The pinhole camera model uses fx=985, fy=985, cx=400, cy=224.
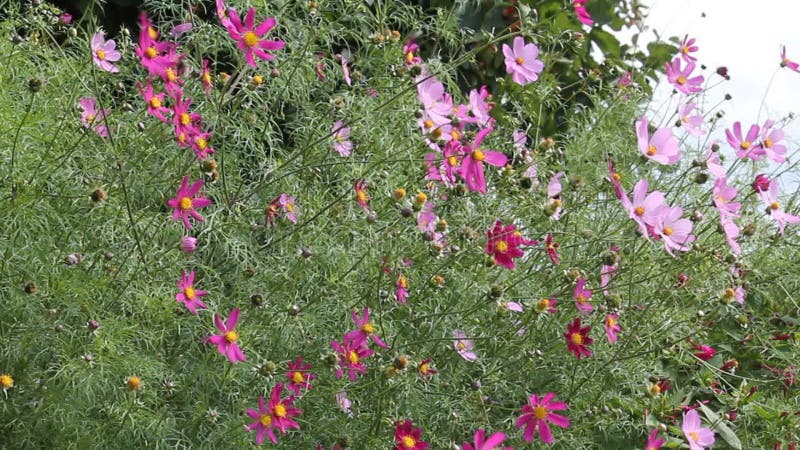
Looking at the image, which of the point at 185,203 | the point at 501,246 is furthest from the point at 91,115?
the point at 501,246

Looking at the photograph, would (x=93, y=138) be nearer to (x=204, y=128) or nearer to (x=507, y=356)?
(x=204, y=128)

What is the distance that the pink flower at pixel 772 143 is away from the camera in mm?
2043

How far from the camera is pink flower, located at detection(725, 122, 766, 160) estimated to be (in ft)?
6.70

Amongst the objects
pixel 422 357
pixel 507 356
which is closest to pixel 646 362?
pixel 507 356

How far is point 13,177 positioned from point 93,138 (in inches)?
6.2

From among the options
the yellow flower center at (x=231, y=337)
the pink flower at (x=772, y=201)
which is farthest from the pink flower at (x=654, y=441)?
the yellow flower center at (x=231, y=337)

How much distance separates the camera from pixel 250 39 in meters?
1.44

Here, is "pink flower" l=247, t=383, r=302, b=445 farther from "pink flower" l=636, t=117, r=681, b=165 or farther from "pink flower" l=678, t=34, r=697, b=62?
"pink flower" l=678, t=34, r=697, b=62

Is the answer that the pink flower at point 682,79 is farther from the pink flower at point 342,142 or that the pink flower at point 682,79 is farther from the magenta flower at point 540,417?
the magenta flower at point 540,417

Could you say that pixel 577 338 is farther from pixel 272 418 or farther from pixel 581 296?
pixel 272 418

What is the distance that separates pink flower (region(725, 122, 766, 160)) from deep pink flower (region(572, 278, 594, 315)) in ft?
1.85

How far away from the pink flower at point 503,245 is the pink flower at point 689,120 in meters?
0.77

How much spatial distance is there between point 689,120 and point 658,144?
0.52 metres

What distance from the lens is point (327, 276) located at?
1774mm
